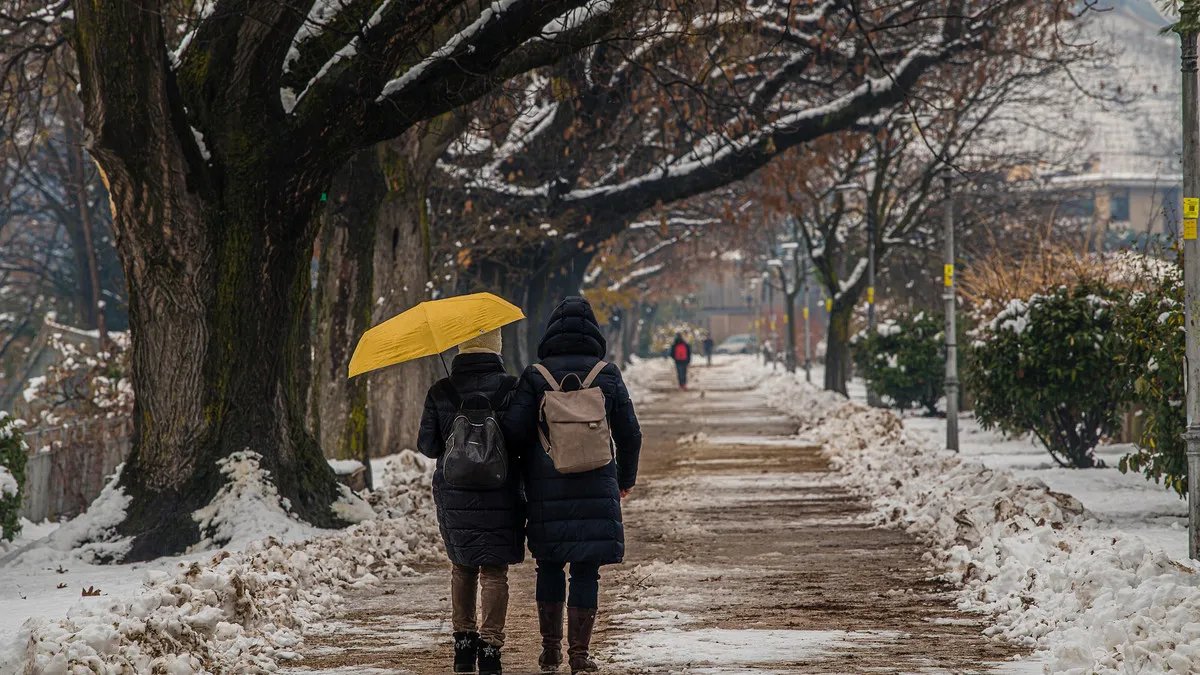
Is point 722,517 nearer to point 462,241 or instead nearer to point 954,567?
point 954,567

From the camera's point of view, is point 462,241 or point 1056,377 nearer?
point 1056,377

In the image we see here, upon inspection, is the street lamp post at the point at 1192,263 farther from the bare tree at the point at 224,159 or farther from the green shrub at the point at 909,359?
the green shrub at the point at 909,359

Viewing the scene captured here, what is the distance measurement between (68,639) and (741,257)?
67.3 meters

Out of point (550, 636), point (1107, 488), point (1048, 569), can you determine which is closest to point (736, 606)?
point (1048, 569)

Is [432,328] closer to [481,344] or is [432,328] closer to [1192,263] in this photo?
[481,344]

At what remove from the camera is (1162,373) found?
599 inches

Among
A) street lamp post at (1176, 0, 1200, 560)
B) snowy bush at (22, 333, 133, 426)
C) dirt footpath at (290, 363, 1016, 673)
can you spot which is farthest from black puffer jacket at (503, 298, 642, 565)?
snowy bush at (22, 333, 133, 426)

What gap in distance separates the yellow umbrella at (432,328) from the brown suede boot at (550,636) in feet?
4.57

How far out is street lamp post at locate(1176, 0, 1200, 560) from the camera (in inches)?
464

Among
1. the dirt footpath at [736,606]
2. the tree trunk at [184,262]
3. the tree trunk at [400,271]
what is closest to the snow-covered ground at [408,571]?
the dirt footpath at [736,606]

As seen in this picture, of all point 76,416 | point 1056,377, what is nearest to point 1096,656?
point 1056,377

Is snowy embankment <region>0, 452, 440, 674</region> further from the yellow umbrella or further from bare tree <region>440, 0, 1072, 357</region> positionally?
bare tree <region>440, 0, 1072, 357</region>

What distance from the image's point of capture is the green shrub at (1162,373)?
15.1 m

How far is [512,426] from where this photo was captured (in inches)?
342
